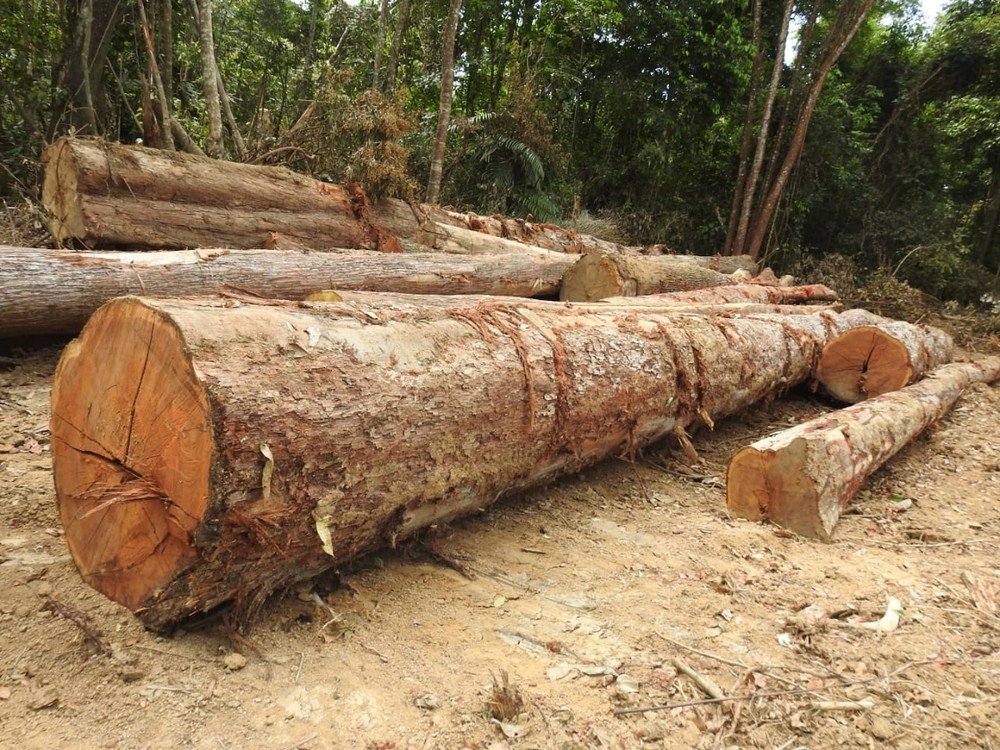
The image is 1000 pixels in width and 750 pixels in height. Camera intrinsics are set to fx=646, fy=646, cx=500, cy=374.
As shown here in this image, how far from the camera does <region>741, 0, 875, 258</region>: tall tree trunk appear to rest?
10570 mm

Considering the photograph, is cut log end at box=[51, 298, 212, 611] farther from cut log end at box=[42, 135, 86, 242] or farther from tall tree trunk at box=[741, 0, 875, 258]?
tall tree trunk at box=[741, 0, 875, 258]

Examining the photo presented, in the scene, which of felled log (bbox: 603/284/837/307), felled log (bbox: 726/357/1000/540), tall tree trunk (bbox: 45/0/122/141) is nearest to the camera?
felled log (bbox: 726/357/1000/540)

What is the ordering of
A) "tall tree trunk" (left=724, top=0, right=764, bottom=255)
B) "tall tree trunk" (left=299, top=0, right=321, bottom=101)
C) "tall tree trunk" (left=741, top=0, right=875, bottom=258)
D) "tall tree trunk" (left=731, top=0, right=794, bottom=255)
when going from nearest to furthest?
"tall tree trunk" (left=741, top=0, right=875, bottom=258) → "tall tree trunk" (left=731, top=0, right=794, bottom=255) → "tall tree trunk" (left=299, top=0, right=321, bottom=101) → "tall tree trunk" (left=724, top=0, right=764, bottom=255)

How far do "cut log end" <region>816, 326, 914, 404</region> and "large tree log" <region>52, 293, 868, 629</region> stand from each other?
383cm

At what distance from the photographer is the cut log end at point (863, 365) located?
542 centimetres

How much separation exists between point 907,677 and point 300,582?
2154 millimetres

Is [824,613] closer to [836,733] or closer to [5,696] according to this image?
[836,733]

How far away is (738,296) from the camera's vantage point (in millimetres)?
7285

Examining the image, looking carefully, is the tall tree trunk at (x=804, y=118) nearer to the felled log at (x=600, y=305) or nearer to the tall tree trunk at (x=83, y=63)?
the felled log at (x=600, y=305)

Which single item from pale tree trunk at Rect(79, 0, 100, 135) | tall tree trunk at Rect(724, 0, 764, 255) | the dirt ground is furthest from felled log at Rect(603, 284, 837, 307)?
pale tree trunk at Rect(79, 0, 100, 135)

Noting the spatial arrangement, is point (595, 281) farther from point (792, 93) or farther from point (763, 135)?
point (792, 93)

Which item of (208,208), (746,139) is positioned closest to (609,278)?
(208,208)

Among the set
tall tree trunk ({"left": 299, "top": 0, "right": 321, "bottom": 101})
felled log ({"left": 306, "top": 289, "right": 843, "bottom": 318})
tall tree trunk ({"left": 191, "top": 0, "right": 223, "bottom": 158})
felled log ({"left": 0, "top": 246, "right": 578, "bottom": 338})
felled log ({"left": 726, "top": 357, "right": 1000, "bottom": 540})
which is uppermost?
tall tree trunk ({"left": 299, "top": 0, "right": 321, "bottom": 101})

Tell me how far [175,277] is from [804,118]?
1094cm
